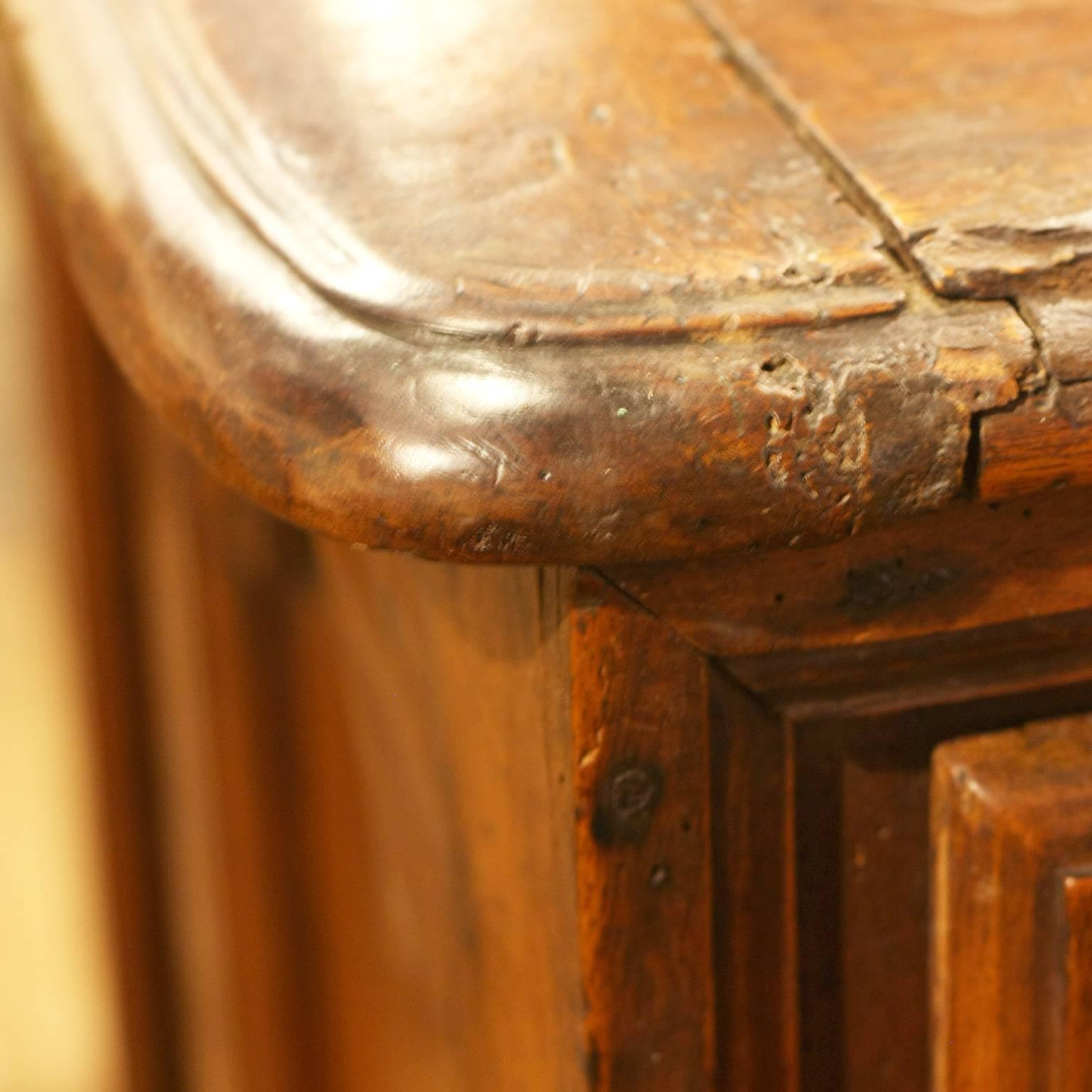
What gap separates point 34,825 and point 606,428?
1435mm

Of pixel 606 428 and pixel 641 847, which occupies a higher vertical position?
pixel 606 428

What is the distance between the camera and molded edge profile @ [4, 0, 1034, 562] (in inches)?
13.5

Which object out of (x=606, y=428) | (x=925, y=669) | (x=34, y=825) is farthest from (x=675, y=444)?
(x=34, y=825)

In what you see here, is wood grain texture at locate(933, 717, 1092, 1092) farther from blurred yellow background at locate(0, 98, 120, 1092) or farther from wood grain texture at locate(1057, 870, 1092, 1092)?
blurred yellow background at locate(0, 98, 120, 1092)

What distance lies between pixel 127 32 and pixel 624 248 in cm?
24

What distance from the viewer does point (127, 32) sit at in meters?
0.51

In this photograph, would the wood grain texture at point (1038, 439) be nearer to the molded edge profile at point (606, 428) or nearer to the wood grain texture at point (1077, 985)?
the molded edge profile at point (606, 428)

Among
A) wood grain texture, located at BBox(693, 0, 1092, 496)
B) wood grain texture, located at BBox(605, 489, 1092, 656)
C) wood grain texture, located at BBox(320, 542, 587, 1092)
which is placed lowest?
wood grain texture, located at BBox(320, 542, 587, 1092)

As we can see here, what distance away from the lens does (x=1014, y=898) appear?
410mm

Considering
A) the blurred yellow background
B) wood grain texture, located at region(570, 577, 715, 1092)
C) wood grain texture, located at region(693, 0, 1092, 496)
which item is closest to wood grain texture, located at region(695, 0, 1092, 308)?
wood grain texture, located at region(693, 0, 1092, 496)

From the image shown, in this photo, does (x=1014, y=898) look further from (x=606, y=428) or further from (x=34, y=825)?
(x=34, y=825)

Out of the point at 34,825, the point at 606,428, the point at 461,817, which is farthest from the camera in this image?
the point at 34,825

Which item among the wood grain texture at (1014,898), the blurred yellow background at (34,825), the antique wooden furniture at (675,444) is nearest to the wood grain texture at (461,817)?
the antique wooden furniture at (675,444)

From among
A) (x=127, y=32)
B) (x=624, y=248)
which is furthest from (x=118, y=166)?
(x=624, y=248)
